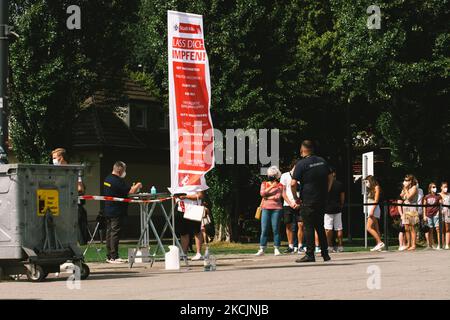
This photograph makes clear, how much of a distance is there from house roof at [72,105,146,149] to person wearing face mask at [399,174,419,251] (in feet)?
72.5

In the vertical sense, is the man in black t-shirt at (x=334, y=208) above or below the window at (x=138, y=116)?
below

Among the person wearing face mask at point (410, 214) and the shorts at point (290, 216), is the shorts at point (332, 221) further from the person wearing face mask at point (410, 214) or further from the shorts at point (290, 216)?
the person wearing face mask at point (410, 214)

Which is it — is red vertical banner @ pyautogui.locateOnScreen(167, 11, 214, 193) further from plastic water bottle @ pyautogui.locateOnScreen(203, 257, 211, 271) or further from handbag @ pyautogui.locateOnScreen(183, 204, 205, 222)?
plastic water bottle @ pyautogui.locateOnScreen(203, 257, 211, 271)

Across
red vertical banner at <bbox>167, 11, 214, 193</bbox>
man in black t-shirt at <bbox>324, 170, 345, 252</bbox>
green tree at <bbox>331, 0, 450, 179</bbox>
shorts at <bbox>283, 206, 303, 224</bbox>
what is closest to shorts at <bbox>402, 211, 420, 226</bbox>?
man in black t-shirt at <bbox>324, 170, 345, 252</bbox>

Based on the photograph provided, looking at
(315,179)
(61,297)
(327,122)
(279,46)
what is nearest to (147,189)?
(327,122)

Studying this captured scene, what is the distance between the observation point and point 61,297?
11.4 meters

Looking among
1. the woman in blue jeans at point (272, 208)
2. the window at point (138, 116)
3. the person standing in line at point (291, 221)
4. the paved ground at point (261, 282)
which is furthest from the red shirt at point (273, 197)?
the window at point (138, 116)

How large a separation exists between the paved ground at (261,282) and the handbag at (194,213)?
2.67 ft

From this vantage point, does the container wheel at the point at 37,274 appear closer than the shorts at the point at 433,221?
Yes

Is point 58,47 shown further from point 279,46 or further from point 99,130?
point 99,130

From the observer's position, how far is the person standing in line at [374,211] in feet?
81.7

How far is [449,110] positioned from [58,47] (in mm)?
12817

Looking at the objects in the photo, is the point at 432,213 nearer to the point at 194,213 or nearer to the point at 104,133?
the point at 194,213

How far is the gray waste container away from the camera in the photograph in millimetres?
14461
